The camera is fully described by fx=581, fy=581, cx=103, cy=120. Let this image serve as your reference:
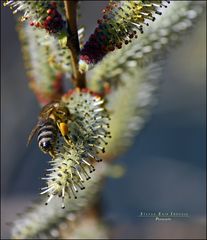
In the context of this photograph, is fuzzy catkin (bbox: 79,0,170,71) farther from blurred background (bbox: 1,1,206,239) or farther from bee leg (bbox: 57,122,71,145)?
blurred background (bbox: 1,1,206,239)

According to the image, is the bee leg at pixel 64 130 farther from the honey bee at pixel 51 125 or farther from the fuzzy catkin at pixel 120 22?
the fuzzy catkin at pixel 120 22

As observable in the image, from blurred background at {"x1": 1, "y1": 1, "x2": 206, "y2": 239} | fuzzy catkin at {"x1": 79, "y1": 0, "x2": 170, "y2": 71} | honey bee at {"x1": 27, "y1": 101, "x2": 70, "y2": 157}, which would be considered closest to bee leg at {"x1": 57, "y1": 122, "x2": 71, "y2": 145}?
Result: honey bee at {"x1": 27, "y1": 101, "x2": 70, "y2": 157}

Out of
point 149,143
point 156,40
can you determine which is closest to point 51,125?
point 156,40

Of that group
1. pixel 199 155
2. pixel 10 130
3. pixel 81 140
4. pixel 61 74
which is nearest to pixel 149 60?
pixel 61 74

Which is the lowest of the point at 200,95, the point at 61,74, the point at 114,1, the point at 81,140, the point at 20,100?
the point at 81,140

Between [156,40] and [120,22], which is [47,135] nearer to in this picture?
[120,22]

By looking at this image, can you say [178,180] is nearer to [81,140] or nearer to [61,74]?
[61,74]
